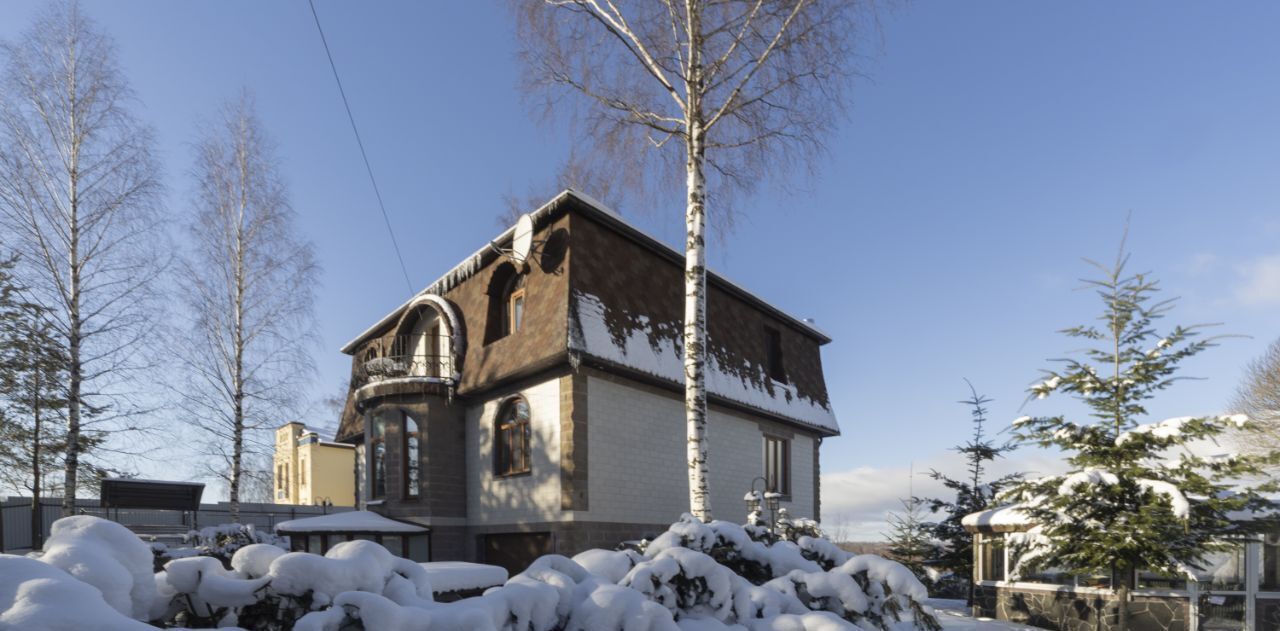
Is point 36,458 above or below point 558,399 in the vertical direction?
below

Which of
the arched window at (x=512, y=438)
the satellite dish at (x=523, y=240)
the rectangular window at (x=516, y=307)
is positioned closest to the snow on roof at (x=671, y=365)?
the satellite dish at (x=523, y=240)

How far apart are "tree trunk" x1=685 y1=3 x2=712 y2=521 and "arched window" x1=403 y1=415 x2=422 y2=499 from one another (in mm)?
6964

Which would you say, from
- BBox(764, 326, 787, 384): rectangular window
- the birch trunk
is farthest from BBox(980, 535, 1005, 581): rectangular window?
the birch trunk

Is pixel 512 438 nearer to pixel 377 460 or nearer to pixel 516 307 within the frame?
pixel 516 307

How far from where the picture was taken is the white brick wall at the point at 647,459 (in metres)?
12.0

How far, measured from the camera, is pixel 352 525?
1266cm

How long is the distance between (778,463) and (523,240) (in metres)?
9.13

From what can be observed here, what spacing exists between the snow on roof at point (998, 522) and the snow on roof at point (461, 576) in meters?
11.2

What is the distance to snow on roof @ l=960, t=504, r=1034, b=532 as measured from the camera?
12.4m

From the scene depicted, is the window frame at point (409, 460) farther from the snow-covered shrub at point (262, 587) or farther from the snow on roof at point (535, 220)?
the snow-covered shrub at point (262, 587)

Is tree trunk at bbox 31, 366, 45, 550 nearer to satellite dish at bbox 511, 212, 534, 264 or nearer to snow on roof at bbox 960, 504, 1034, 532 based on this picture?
satellite dish at bbox 511, 212, 534, 264

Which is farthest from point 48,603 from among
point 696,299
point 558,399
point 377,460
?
point 377,460

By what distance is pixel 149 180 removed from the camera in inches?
585

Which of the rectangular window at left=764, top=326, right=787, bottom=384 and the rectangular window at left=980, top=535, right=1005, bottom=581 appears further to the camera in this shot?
the rectangular window at left=764, top=326, right=787, bottom=384
